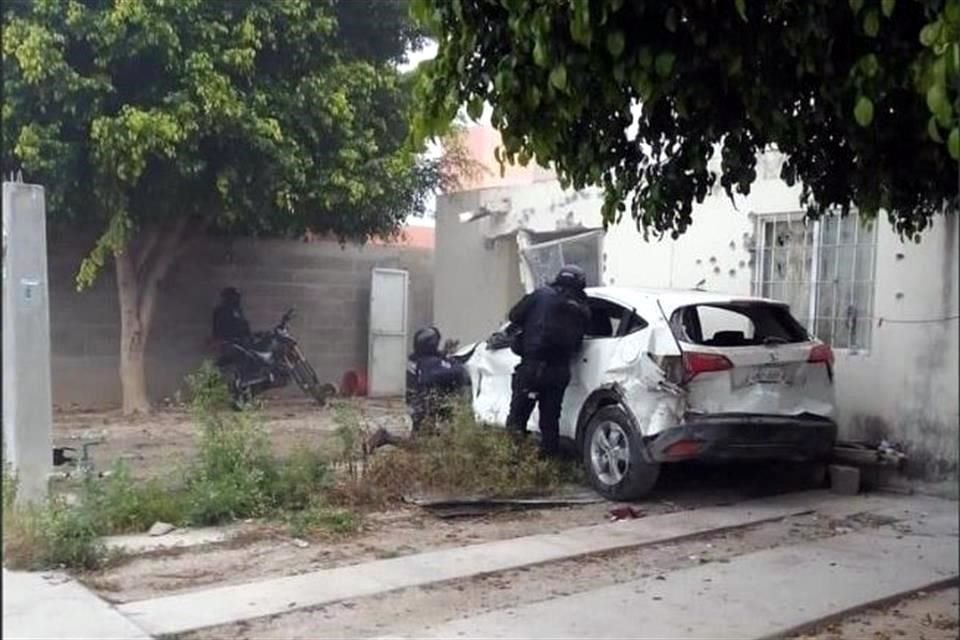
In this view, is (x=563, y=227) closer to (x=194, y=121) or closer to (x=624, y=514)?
(x=194, y=121)

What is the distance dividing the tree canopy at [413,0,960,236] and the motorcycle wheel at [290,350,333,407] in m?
8.76

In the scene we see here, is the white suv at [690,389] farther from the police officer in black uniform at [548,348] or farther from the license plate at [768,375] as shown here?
the police officer in black uniform at [548,348]

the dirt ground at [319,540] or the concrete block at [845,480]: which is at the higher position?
the concrete block at [845,480]

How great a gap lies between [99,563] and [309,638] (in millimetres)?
1580

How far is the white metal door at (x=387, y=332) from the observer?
15422mm

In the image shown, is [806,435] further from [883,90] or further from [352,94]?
[352,94]

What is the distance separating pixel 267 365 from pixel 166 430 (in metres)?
2.09

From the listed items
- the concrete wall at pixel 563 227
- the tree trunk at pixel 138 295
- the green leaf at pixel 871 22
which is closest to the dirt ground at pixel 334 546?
the concrete wall at pixel 563 227

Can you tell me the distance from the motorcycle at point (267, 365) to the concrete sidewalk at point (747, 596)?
303 inches

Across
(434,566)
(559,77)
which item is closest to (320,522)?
(434,566)

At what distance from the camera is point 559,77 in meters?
3.89

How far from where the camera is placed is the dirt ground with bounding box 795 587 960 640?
4984mm

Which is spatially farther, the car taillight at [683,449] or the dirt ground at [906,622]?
the car taillight at [683,449]

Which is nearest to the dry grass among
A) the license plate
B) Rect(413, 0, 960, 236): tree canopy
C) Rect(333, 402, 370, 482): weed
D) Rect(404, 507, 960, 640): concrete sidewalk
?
Rect(333, 402, 370, 482): weed
